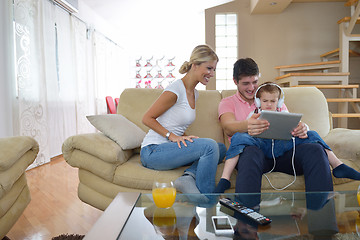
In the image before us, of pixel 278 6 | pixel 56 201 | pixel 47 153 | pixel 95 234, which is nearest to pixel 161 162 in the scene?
pixel 95 234

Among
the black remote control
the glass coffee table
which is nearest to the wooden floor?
the glass coffee table

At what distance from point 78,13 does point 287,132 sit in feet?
15.3

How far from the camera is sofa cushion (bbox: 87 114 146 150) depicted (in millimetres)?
1832

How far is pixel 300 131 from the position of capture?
65.5 inches

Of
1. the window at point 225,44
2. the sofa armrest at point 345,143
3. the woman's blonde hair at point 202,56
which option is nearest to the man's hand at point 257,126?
the woman's blonde hair at point 202,56

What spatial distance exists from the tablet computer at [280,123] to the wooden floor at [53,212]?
116 cm

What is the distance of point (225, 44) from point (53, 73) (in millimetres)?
3778

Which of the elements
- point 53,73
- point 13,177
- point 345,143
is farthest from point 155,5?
point 13,177

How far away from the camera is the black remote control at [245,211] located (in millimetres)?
1010

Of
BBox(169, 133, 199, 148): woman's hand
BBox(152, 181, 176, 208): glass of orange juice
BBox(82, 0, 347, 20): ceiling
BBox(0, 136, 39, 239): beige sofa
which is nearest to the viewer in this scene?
BBox(152, 181, 176, 208): glass of orange juice

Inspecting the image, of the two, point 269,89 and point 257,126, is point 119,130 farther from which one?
point 269,89

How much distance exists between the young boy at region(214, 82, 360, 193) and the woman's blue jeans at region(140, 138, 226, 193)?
0.07m

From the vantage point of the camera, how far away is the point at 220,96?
89.2 inches

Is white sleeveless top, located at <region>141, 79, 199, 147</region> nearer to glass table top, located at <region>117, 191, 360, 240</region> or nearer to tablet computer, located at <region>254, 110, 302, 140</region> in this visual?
tablet computer, located at <region>254, 110, 302, 140</region>
